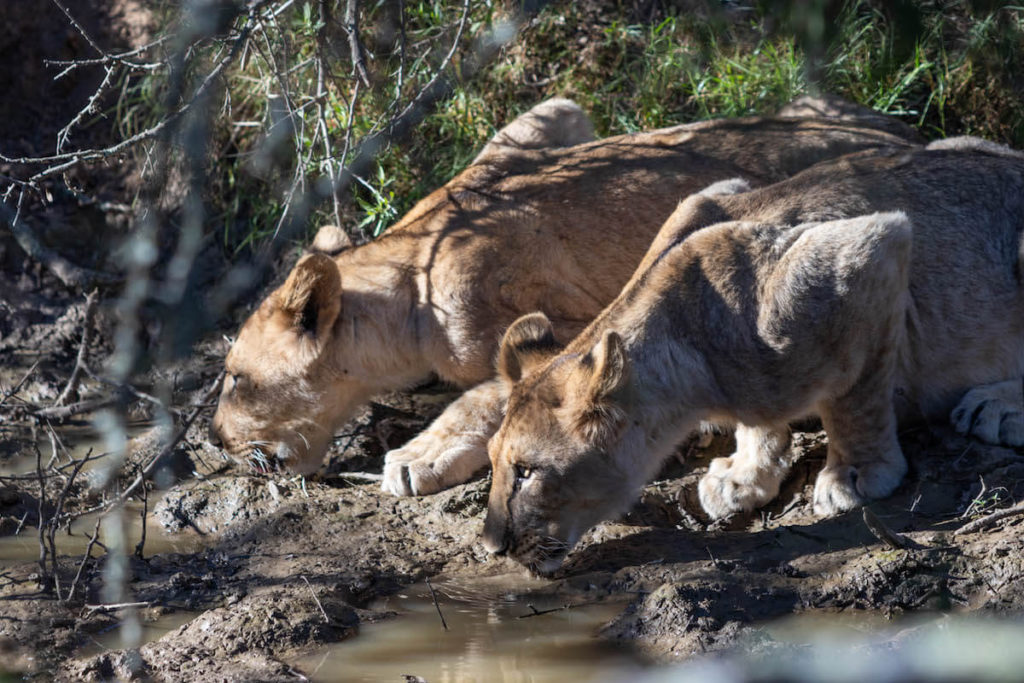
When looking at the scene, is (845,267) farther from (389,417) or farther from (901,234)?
(389,417)

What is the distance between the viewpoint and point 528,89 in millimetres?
7738

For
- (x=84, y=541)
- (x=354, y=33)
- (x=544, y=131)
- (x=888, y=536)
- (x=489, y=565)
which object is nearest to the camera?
(x=888, y=536)

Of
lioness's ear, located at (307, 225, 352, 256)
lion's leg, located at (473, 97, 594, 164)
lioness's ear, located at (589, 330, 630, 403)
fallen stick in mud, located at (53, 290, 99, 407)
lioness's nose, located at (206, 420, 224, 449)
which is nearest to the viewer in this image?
fallen stick in mud, located at (53, 290, 99, 407)

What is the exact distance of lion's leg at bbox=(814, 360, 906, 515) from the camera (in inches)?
183

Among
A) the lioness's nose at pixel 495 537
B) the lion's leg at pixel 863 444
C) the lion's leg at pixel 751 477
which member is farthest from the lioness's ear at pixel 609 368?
the lion's leg at pixel 863 444

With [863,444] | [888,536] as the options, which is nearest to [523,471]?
[888,536]

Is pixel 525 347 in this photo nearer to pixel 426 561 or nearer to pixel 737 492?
pixel 426 561

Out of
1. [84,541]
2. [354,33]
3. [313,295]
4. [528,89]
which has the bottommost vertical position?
[84,541]

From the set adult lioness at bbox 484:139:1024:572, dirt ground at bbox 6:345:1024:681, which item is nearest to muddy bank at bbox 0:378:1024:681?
dirt ground at bbox 6:345:1024:681

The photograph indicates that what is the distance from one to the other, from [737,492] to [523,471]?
1.05 metres

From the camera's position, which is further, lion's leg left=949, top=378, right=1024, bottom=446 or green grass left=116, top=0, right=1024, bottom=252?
green grass left=116, top=0, right=1024, bottom=252

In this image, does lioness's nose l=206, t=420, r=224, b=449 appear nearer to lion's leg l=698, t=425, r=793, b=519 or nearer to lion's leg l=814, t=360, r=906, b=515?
lion's leg l=698, t=425, r=793, b=519

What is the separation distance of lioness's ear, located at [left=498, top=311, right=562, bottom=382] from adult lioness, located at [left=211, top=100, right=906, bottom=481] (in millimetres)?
758

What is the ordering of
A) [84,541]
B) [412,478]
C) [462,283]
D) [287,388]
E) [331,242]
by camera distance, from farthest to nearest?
[331,242] < [287,388] < [462,283] < [412,478] < [84,541]
